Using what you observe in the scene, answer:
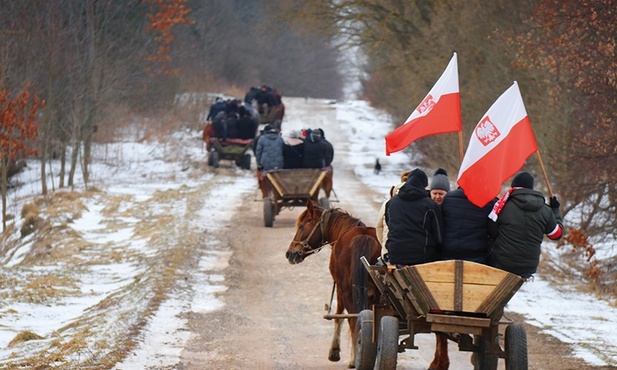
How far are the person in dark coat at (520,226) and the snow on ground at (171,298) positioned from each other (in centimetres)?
253

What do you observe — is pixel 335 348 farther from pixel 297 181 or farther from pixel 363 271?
pixel 297 181

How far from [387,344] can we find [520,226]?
1.40 metres

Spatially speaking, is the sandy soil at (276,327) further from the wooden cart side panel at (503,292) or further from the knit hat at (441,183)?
the wooden cart side panel at (503,292)

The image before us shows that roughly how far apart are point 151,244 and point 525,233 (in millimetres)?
11146

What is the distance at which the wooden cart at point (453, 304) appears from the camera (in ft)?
24.8

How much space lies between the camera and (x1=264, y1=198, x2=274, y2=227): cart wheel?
1941 centimetres

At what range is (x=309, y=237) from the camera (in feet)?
34.3

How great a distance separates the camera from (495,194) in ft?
26.0

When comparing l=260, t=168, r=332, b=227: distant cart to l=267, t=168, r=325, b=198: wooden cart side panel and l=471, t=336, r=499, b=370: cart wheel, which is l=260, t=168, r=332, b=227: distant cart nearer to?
l=267, t=168, r=325, b=198: wooden cart side panel

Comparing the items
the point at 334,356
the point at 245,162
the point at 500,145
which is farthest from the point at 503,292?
the point at 245,162

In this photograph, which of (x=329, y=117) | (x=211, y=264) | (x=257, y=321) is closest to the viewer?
(x=257, y=321)

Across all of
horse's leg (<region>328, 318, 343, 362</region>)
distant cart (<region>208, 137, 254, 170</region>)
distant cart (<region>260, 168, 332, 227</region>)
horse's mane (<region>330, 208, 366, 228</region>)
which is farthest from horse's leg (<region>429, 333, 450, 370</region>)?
distant cart (<region>208, 137, 254, 170</region>)

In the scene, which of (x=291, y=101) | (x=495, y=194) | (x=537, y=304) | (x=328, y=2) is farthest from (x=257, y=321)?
(x=291, y=101)

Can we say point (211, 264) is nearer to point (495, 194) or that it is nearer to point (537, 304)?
point (537, 304)
